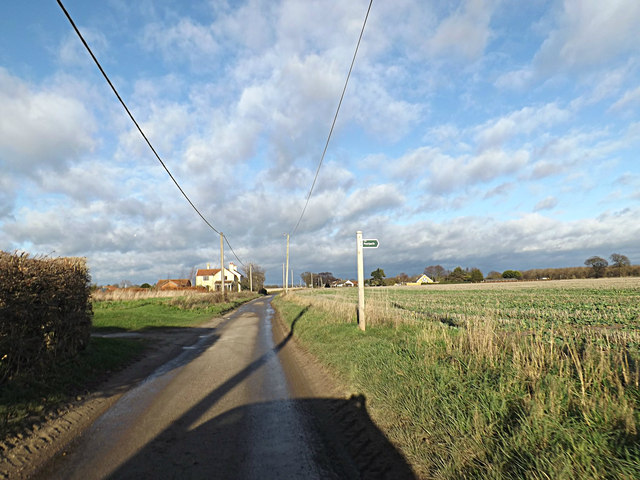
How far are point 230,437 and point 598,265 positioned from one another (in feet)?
417

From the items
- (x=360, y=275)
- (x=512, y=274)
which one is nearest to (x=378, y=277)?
(x=512, y=274)

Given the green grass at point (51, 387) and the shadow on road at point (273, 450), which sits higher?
the green grass at point (51, 387)

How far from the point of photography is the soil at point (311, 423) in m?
3.79

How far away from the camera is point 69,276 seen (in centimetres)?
830

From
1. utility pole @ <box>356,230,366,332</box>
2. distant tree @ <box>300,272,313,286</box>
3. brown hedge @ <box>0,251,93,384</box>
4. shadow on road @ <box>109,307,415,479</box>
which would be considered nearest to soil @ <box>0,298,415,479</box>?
shadow on road @ <box>109,307,415,479</box>

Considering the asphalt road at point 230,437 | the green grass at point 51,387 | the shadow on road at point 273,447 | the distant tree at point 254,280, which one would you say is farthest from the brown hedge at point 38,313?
the distant tree at point 254,280

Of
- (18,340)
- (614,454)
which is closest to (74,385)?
(18,340)

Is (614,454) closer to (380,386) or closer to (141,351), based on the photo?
(380,386)

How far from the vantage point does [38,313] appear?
22.5 ft

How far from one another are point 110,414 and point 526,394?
580 cm

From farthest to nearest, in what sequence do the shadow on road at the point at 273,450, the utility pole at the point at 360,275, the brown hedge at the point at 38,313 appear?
the utility pole at the point at 360,275 → the brown hedge at the point at 38,313 → the shadow on road at the point at 273,450

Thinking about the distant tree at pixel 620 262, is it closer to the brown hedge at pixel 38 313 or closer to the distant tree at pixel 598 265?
the distant tree at pixel 598 265

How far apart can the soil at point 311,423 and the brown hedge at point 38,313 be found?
4.07 feet

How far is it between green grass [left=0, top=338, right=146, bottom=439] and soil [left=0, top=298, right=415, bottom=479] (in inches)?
8.2
